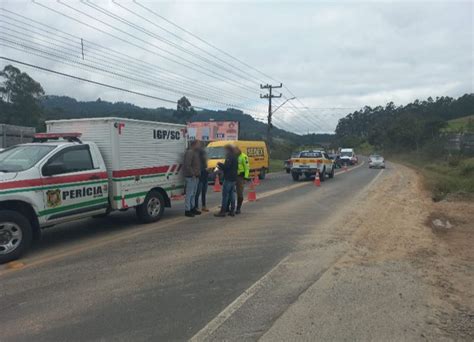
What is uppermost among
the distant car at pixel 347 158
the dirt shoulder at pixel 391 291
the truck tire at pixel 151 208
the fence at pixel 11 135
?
the fence at pixel 11 135

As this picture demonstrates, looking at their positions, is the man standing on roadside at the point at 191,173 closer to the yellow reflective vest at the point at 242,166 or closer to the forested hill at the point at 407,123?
the yellow reflective vest at the point at 242,166

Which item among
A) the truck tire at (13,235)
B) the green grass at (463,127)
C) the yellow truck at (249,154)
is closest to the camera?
the truck tire at (13,235)

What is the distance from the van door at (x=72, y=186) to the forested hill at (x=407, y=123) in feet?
228

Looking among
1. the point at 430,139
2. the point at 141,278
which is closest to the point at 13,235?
the point at 141,278

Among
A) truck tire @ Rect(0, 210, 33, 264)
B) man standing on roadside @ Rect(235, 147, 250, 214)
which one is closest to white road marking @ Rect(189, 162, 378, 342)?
truck tire @ Rect(0, 210, 33, 264)

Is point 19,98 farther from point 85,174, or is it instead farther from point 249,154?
point 85,174

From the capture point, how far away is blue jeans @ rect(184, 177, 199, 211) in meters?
11.2

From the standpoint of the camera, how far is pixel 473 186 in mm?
19359

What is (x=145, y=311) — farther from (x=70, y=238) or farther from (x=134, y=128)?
(x=134, y=128)

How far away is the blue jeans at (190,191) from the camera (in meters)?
11.2

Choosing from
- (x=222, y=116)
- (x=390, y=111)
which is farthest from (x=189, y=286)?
(x=390, y=111)

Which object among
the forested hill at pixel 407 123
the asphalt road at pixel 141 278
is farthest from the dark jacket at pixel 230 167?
the forested hill at pixel 407 123

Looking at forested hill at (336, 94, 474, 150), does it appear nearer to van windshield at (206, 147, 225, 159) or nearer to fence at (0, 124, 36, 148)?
van windshield at (206, 147, 225, 159)

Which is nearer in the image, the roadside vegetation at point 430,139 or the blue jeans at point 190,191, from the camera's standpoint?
the blue jeans at point 190,191
